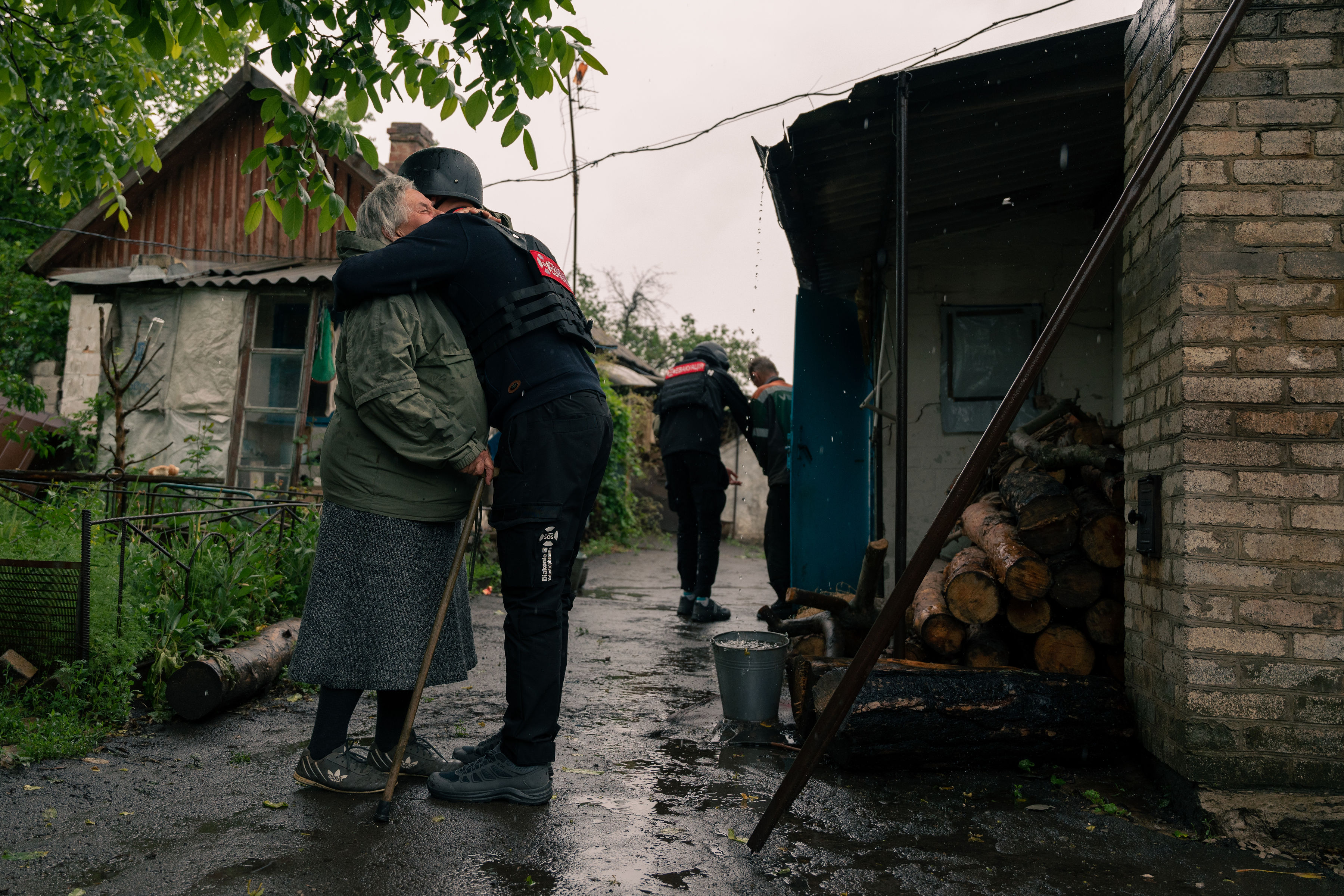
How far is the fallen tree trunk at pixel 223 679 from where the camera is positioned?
362 centimetres

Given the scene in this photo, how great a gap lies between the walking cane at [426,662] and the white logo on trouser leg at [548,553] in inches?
9.2

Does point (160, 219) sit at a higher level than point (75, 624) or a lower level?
higher

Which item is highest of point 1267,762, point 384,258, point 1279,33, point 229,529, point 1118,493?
point 1279,33

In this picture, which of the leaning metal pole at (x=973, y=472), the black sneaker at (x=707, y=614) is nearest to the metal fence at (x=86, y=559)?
the black sneaker at (x=707, y=614)

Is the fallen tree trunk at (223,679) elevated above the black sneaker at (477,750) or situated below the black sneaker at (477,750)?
above

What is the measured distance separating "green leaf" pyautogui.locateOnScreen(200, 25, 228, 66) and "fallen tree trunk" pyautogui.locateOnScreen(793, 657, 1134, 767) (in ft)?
11.0

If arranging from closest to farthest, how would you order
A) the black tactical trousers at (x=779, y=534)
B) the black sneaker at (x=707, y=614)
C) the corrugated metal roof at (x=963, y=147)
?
the corrugated metal roof at (x=963, y=147) → the black sneaker at (x=707, y=614) → the black tactical trousers at (x=779, y=534)

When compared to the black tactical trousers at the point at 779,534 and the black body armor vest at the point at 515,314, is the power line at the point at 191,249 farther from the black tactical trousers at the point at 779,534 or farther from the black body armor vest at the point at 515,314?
the black body armor vest at the point at 515,314

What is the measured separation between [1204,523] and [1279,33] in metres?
1.65

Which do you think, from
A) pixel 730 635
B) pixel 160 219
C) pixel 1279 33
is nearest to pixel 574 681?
pixel 730 635

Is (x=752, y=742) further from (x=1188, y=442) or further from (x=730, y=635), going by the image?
(x=1188, y=442)

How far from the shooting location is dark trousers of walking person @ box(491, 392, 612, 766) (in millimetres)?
2809

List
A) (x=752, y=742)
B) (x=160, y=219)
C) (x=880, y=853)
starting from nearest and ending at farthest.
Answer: (x=880, y=853), (x=752, y=742), (x=160, y=219)

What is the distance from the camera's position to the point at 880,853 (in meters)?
2.52
